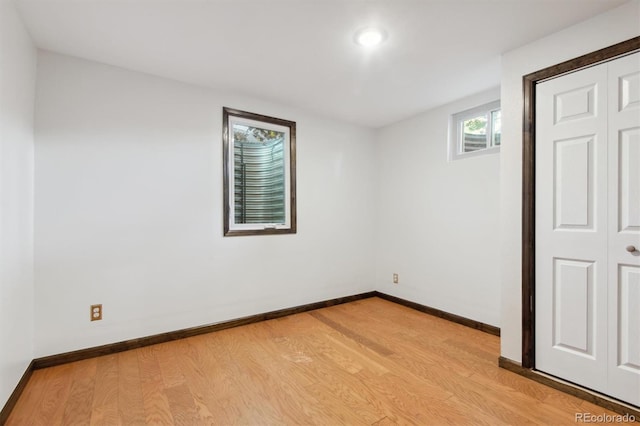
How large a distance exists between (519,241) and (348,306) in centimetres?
212

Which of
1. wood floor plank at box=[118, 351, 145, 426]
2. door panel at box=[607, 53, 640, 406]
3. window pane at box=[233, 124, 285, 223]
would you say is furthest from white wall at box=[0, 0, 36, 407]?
door panel at box=[607, 53, 640, 406]

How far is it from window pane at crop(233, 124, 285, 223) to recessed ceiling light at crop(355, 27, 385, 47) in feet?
4.96

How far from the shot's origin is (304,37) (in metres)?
2.01

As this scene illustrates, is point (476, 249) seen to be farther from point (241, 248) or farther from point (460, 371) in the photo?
point (241, 248)

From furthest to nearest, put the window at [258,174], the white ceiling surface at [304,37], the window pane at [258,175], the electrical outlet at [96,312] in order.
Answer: the window pane at [258,175]
the window at [258,174]
the electrical outlet at [96,312]
the white ceiling surface at [304,37]

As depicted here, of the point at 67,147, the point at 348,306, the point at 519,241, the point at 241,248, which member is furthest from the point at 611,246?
Result: the point at 67,147

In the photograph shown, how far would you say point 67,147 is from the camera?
2223 mm

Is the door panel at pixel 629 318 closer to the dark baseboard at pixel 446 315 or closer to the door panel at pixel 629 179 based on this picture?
the door panel at pixel 629 179

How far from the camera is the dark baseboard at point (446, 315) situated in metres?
2.84

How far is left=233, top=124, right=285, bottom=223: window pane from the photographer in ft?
10.1

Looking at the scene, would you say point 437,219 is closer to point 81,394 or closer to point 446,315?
point 446,315

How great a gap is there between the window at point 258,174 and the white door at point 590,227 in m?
Answer: 2.29

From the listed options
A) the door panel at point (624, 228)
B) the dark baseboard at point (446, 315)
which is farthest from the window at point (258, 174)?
the door panel at point (624, 228)

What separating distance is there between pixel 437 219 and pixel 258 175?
2.06m
